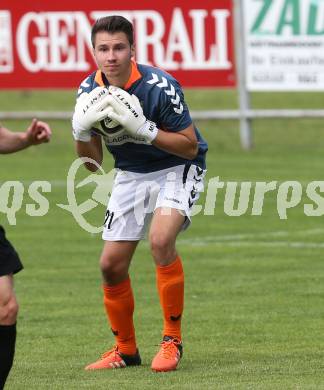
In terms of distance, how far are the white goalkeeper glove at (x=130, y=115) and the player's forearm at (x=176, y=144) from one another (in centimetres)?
5

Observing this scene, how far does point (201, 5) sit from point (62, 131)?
18.8 ft

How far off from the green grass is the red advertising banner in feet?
11.4

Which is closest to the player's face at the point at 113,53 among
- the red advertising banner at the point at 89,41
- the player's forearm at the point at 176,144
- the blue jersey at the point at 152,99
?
the blue jersey at the point at 152,99

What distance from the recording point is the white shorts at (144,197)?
8180mm

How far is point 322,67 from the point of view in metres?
22.2

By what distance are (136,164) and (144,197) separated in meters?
0.21

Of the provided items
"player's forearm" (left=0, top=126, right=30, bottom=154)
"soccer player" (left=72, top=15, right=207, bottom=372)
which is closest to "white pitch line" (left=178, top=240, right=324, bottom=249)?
"soccer player" (left=72, top=15, right=207, bottom=372)

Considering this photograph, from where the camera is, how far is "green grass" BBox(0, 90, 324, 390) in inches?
308

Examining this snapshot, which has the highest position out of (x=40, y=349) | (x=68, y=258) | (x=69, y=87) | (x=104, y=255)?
(x=104, y=255)

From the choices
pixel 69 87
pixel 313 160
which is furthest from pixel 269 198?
pixel 69 87

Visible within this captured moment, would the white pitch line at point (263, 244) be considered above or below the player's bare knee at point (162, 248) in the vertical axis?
below

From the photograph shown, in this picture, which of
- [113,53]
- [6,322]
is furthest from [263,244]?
[6,322]

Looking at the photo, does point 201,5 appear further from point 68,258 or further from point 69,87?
point 68,258

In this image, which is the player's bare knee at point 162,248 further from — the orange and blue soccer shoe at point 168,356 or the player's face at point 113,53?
the player's face at point 113,53
